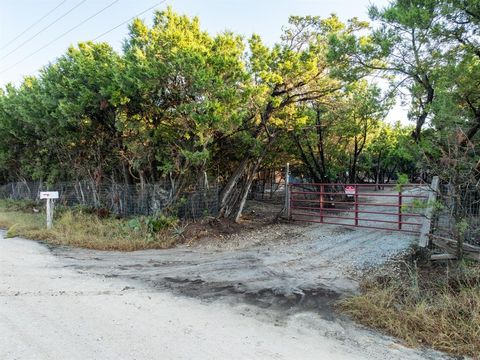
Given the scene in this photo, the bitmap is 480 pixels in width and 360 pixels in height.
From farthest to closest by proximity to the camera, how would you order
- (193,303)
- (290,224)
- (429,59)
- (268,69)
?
1. (290,224)
2. (268,69)
3. (429,59)
4. (193,303)

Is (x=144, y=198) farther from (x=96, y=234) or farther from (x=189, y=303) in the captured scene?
(x=189, y=303)

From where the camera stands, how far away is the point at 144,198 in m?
11.9

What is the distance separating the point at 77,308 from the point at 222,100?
21.2 feet

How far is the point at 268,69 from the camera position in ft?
33.6

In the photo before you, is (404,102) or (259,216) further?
(259,216)

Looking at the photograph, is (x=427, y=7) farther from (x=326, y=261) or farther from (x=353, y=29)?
(x=326, y=261)

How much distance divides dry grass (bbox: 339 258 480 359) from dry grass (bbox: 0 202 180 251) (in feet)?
19.6

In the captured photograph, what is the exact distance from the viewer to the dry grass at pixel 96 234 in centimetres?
929

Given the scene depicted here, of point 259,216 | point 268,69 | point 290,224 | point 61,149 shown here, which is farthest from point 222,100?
point 61,149

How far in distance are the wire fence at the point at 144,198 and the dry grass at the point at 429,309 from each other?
659 centimetres

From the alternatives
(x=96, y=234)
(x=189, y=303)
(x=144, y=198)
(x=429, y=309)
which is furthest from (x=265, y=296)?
(x=144, y=198)

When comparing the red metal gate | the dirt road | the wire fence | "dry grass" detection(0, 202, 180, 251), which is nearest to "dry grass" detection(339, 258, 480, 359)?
the dirt road

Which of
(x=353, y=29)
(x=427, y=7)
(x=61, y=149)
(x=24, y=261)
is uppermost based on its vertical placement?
(x=353, y=29)

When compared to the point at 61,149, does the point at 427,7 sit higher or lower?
higher
